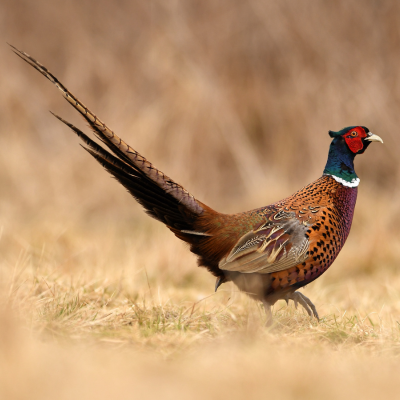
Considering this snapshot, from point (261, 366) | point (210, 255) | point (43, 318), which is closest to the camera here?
point (261, 366)

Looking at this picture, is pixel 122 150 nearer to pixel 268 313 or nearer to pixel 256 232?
pixel 256 232

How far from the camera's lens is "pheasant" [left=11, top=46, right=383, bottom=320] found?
344cm

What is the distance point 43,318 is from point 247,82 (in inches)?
263

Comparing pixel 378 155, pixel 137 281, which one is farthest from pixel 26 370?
pixel 378 155

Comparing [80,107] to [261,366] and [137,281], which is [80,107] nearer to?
[261,366]

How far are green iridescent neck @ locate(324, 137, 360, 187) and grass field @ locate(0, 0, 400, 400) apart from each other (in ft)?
3.01

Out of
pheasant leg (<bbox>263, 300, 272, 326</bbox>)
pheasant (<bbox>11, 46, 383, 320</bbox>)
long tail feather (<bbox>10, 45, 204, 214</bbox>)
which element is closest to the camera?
long tail feather (<bbox>10, 45, 204, 214</bbox>)

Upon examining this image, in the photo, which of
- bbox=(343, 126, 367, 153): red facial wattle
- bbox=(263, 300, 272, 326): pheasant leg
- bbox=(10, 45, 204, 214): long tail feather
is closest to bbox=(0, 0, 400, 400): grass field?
bbox=(263, 300, 272, 326): pheasant leg

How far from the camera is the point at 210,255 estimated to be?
11.9 ft

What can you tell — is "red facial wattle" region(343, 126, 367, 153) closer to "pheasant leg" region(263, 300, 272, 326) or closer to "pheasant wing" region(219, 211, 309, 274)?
"pheasant wing" region(219, 211, 309, 274)

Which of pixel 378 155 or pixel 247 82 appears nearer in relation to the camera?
pixel 378 155

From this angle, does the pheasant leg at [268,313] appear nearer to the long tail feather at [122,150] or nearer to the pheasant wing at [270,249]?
the pheasant wing at [270,249]

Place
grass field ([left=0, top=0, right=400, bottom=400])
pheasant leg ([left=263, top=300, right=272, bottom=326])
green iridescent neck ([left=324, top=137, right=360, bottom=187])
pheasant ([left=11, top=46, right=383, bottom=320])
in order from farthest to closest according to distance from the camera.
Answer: green iridescent neck ([left=324, top=137, right=360, bottom=187])
pheasant ([left=11, top=46, right=383, bottom=320])
pheasant leg ([left=263, top=300, right=272, bottom=326])
grass field ([left=0, top=0, right=400, bottom=400])

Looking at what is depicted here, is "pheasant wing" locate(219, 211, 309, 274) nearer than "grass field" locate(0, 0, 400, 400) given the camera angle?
No
